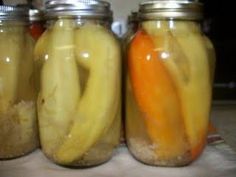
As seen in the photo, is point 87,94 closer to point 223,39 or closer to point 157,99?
point 157,99

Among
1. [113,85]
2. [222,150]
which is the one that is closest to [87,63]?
[113,85]

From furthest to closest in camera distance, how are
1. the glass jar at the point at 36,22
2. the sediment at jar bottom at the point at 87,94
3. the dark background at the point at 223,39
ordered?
the dark background at the point at 223,39 < the glass jar at the point at 36,22 < the sediment at jar bottom at the point at 87,94

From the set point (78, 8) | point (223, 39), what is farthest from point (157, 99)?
point (223, 39)

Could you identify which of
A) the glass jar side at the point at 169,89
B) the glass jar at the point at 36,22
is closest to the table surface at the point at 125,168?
the glass jar side at the point at 169,89

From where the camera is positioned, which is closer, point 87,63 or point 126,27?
point 87,63

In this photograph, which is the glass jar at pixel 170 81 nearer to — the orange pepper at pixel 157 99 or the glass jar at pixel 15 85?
the orange pepper at pixel 157 99

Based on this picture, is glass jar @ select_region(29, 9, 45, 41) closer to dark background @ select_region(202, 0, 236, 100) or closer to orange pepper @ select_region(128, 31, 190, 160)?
orange pepper @ select_region(128, 31, 190, 160)

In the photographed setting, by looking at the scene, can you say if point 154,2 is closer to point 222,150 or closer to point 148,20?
point 148,20
